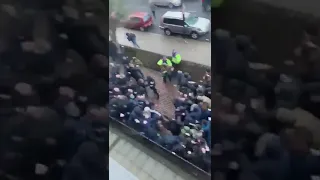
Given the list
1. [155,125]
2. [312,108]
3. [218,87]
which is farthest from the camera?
[155,125]

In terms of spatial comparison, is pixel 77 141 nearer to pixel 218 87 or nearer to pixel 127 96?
pixel 127 96

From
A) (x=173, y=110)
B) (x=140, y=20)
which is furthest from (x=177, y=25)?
(x=173, y=110)

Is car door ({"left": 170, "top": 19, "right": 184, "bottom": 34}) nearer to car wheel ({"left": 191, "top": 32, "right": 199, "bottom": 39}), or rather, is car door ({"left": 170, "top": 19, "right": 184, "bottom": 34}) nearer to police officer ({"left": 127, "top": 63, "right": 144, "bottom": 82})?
car wheel ({"left": 191, "top": 32, "right": 199, "bottom": 39})

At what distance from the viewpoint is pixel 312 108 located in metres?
1.02

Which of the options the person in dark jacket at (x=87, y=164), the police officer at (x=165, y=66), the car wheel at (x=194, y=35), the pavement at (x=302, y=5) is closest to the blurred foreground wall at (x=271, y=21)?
the pavement at (x=302, y=5)

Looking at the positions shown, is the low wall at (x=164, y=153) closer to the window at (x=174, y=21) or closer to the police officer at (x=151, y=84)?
the police officer at (x=151, y=84)

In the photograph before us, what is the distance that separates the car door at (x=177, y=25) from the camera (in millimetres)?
1196

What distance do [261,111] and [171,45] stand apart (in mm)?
338

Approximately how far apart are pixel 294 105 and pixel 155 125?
434 mm

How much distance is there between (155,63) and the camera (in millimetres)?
1225

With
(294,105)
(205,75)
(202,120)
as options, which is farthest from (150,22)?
(294,105)

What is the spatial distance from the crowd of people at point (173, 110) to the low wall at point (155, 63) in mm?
14

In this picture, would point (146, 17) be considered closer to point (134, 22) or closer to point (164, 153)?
point (134, 22)

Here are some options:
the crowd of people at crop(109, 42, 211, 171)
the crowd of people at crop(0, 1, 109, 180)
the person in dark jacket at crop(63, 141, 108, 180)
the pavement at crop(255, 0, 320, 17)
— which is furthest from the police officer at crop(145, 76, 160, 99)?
the pavement at crop(255, 0, 320, 17)
